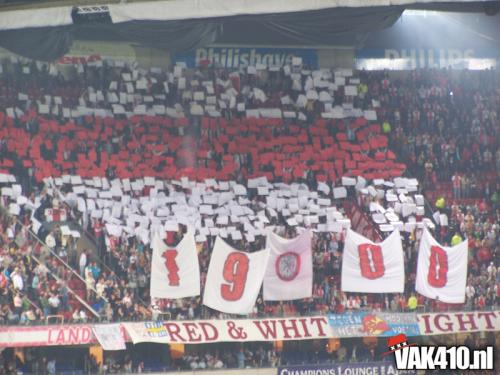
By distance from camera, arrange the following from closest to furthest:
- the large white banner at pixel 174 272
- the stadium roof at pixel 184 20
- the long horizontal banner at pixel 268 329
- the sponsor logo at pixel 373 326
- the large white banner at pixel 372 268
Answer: the stadium roof at pixel 184 20 < the long horizontal banner at pixel 268 329 < the large white banner at pixel 174 272 < the sponsor logo at pixel 373 326 < the large white banner at pixel 372 268

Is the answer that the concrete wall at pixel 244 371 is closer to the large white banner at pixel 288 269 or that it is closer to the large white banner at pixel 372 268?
the large white banner at pixel 288 269

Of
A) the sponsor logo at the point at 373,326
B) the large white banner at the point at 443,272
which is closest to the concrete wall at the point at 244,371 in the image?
the sponsor logo at the point at 373,326

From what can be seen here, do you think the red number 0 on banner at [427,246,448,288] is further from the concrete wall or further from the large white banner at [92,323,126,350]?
the large white banner at [92,323,126,350]

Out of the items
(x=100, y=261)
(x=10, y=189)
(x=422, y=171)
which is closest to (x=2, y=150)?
(x=10, y=189)

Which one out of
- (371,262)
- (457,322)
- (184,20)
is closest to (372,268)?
(371,262)

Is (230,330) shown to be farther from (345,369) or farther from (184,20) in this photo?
(184,20)

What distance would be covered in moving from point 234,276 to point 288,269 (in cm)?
116

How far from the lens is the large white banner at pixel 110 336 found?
954 inches

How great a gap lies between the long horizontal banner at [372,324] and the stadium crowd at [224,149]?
299 mm

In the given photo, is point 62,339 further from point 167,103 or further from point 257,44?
point 257,44

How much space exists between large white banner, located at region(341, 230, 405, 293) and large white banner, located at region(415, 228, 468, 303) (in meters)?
0.53

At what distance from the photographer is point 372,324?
25500 millimetres

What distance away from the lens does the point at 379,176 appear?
2850 centimetres
